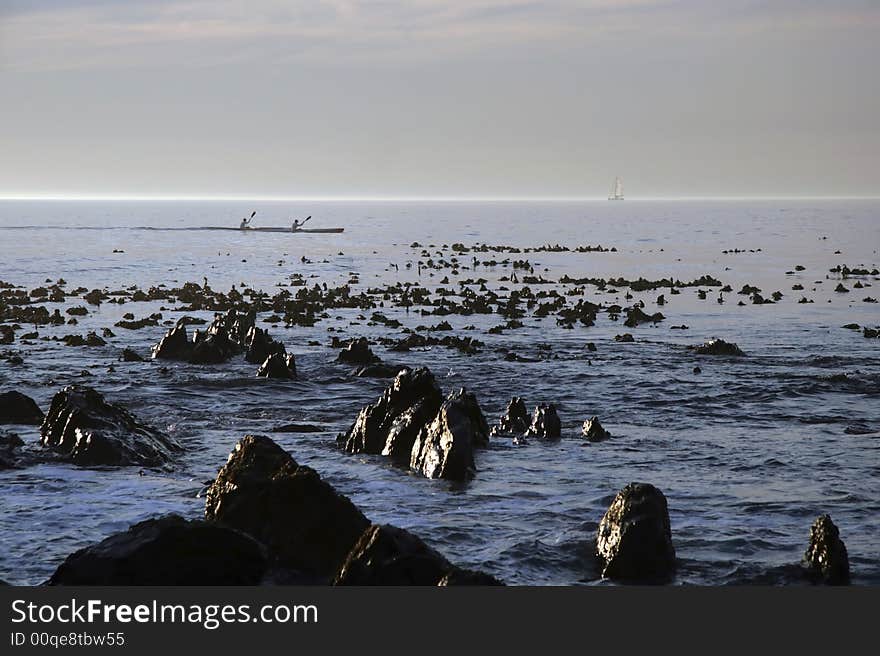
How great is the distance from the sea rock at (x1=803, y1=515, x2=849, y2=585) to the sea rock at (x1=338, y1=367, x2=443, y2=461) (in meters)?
13.7

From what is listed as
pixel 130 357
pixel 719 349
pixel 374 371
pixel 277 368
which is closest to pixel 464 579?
pixel 374 371

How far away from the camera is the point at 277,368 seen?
46.7 metres

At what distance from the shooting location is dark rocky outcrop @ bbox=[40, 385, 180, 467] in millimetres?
30859

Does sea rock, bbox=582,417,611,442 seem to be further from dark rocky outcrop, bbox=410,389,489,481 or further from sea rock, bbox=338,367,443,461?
sea rock, bbox=338,367,443,461

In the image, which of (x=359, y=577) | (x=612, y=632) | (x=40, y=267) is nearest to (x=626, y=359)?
(x=359, y=577)

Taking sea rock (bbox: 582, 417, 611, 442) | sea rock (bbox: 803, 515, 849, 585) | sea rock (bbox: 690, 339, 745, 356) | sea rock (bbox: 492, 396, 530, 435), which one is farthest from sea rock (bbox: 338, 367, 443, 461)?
sea rock (bbox: 690, 339, 745, 356)

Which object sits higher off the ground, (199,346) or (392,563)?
(199,346)

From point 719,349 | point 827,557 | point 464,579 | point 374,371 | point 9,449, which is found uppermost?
point 719,349

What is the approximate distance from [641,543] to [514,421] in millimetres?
14814

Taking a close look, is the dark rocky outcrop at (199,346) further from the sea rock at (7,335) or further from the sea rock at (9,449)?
the sea rock at (9,449)

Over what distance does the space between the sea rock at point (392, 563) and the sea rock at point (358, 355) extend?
31.4m

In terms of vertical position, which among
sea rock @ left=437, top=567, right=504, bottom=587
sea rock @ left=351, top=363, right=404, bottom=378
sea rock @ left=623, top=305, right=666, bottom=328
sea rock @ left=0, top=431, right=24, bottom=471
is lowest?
sea rock @ left=0, top=431, right=24, bottom=471

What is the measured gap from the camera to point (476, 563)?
2292 cm

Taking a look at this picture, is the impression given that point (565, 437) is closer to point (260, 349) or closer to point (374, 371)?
point (374, 371)
